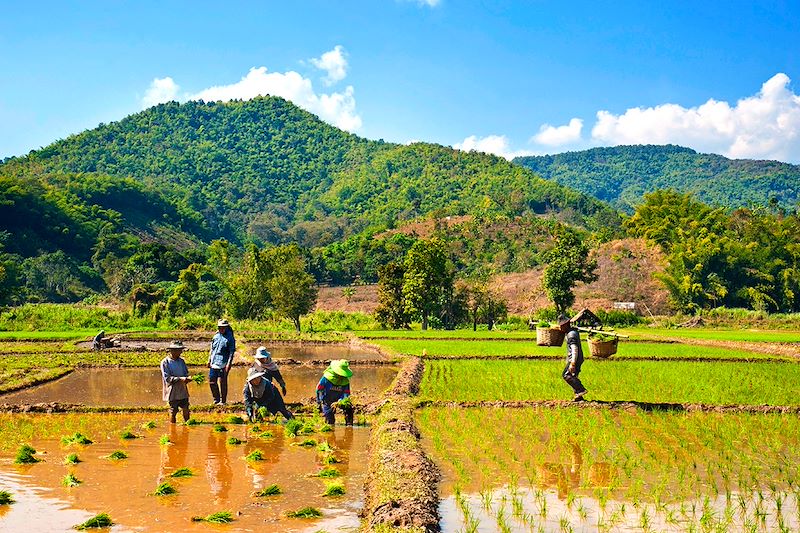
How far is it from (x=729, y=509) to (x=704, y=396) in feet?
28.6

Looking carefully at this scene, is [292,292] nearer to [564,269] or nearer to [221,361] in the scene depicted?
[564,269]

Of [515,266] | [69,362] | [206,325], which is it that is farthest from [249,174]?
[69,362]

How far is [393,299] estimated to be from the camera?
160 feet

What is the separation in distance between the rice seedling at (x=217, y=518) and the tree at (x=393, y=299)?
4125 cm

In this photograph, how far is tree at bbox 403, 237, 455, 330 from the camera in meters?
45.8

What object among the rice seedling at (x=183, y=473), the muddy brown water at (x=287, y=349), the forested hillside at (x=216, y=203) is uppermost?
the forested hillside at (x=216, y=203)

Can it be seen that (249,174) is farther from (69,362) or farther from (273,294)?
(69,362)

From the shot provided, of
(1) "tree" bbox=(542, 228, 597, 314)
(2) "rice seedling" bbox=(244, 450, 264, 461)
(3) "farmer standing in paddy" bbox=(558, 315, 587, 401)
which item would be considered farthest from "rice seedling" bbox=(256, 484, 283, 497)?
(1) "tree" bbox=(542, 228, 597, 314)

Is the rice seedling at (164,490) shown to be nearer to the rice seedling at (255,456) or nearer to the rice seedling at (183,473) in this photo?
the rice seedling at (183,473)

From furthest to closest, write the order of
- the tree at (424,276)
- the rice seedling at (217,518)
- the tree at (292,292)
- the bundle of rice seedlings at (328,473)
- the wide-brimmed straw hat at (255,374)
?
the tree at (424,276) → the tree at (292,292) → the wide-brimmed straw hat at (255,374) → the bundle of rice seedlings at (328,473) → the rice seedling at (217,518)

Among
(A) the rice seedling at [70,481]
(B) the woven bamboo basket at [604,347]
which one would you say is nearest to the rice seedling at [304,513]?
(A) the rice seedling at [70,481]

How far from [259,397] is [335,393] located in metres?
1.29

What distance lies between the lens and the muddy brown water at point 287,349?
90.2 feet

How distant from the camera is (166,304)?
5322 cm
